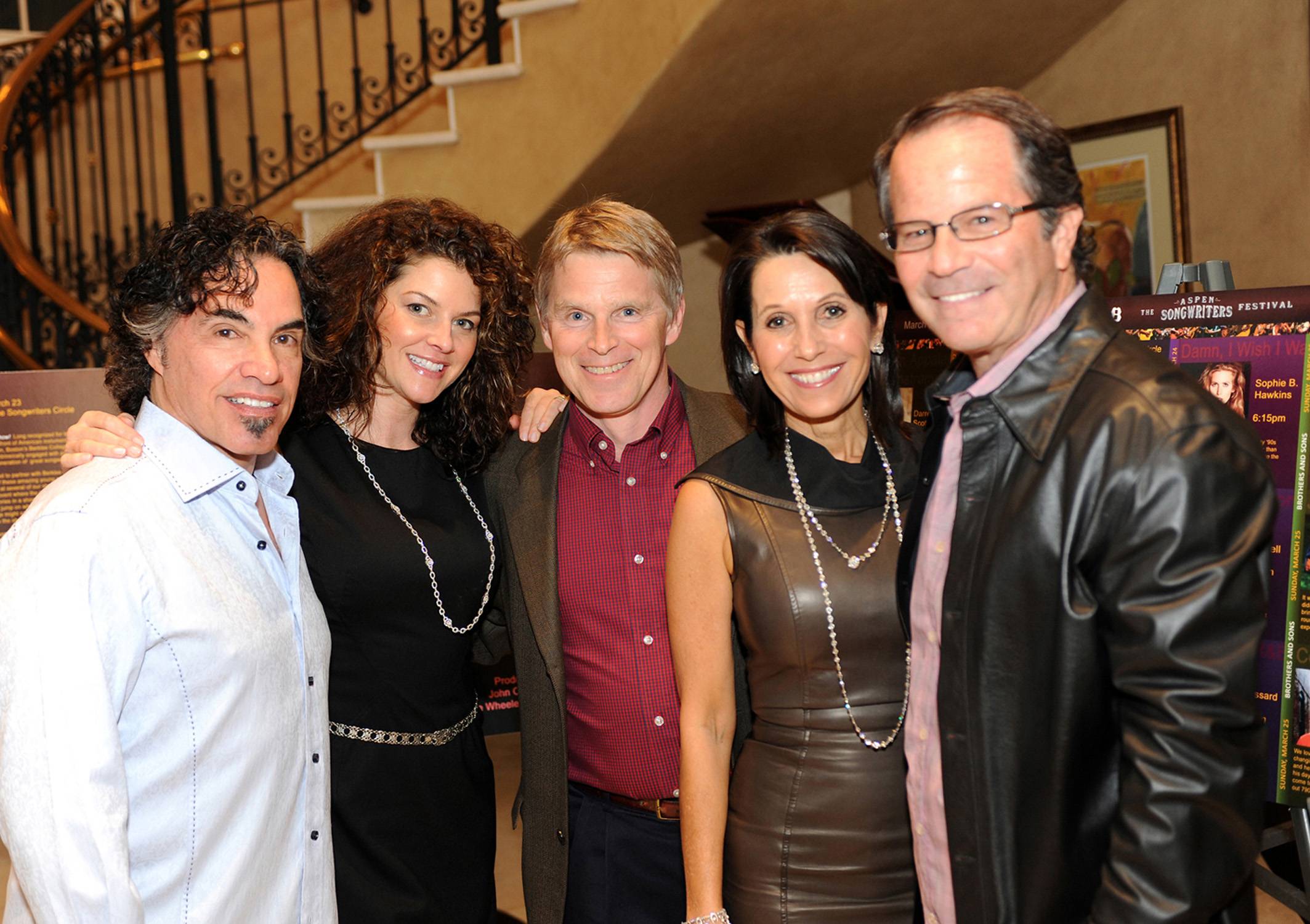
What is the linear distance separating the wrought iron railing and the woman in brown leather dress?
13.2 feet

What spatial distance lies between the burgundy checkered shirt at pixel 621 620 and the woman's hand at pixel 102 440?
873mm

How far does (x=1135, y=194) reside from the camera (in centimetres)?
548

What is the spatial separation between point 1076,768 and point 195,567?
51.0 inches

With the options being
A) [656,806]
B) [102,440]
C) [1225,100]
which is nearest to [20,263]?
[102,440]

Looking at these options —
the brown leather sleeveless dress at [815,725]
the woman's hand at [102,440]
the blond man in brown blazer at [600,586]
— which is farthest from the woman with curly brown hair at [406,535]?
the brown leather sleeveless dress at [815,725]

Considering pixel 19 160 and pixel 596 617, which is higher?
pixel 19 160

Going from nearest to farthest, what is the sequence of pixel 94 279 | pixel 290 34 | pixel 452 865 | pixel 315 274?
pixel 315 274, pixel 452 865, pixel 94 279, pixel 290 34

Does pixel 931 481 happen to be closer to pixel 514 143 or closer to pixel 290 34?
pixel 514 143

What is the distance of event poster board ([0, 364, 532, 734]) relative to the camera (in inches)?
110

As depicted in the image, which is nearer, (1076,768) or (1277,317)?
(1076,768)

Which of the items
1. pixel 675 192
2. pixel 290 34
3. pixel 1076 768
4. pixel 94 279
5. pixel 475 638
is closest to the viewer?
pixel 1076 768

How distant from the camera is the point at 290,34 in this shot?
23.7 ft

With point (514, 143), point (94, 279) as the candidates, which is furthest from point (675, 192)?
point (94, 279)

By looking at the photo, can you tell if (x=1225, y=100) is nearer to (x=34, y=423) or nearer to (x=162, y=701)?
(x=34, y=423)
